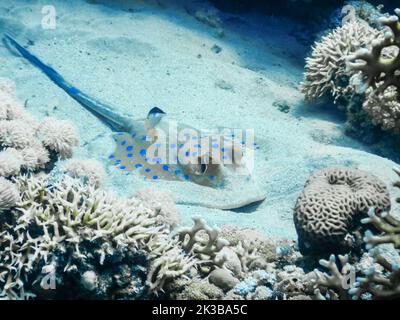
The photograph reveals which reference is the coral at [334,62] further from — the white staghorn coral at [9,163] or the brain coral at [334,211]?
the white staghorn coral at [9,163]

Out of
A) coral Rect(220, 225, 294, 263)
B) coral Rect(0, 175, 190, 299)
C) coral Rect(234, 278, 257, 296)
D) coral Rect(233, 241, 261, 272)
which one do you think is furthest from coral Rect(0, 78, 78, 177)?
coral Rect(234, 278, 257, 296)

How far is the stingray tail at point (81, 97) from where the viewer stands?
582 cm

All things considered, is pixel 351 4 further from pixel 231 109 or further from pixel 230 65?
pixel 231 109

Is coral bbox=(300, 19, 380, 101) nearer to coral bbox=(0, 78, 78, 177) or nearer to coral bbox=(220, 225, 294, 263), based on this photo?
coral bbox=(220, 225, 294, 263)

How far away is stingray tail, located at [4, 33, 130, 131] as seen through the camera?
19.1 feet

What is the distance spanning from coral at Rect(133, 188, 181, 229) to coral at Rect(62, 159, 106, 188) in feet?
1.70

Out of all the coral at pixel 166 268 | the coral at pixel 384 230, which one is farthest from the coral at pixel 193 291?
the coral at pixel 384 230

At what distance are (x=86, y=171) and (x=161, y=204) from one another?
100 centimetres

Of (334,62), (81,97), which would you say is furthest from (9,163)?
(334,62)

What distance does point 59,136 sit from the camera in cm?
430

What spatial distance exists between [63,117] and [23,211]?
3.58 m

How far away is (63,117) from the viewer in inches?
253

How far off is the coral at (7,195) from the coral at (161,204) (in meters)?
1.31
